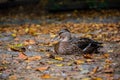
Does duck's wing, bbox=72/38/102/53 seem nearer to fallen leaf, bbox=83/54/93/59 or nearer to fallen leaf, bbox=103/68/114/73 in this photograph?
fallen leaf, bbox=83/54/93/59

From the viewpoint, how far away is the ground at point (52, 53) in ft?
26.9

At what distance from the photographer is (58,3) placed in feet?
67.3

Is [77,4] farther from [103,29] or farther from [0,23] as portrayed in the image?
[103,29]

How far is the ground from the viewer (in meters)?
8.20

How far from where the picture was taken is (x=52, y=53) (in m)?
10.4

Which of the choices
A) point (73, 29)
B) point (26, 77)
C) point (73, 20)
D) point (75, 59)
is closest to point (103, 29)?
point (73, 29)

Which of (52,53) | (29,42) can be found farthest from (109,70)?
(29,42)

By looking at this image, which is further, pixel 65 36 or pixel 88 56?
pixel 65 36

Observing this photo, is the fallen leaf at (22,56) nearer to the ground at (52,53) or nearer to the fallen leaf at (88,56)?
the ground at (52,53)

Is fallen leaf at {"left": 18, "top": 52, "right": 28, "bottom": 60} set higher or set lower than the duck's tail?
lower

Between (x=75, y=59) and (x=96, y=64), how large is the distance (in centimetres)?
71

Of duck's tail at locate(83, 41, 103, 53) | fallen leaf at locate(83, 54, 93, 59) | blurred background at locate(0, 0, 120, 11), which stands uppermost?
blurred background at locate(0, 0, 120, 11)

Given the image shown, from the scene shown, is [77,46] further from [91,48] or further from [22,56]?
[22,56]

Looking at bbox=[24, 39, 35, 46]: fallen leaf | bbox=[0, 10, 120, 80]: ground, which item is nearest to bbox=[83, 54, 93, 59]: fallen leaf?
bbox=[0, 10, 120, 80]: ground
